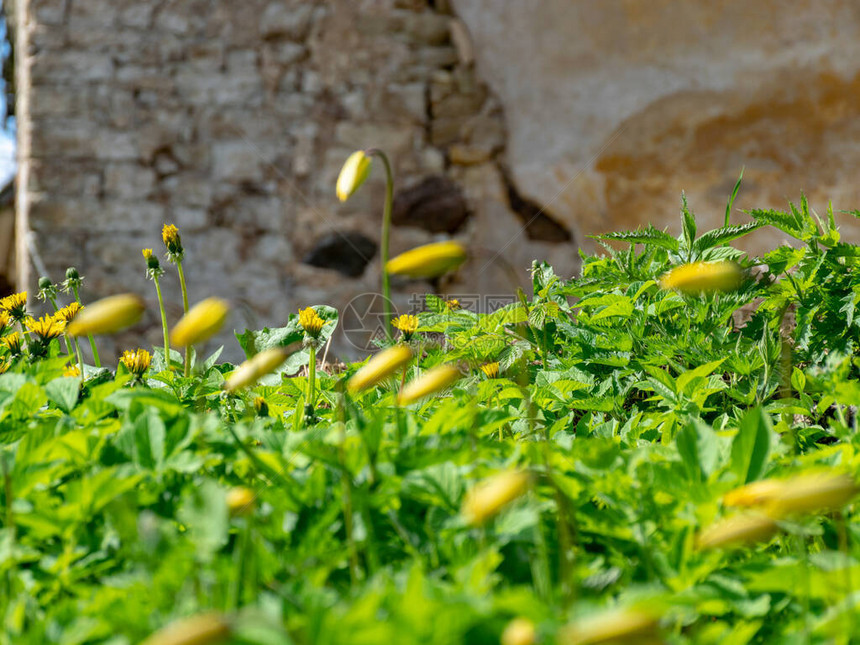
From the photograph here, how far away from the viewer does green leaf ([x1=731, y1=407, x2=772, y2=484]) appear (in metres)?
0.79

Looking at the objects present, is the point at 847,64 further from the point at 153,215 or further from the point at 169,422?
the point at 169,422

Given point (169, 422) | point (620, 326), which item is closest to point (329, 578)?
point (169, 422)

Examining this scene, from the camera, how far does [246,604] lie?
2.12 feet

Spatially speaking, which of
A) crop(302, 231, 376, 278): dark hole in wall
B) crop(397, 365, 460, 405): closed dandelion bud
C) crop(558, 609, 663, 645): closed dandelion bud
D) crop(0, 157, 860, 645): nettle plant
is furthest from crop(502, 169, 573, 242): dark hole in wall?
crop(558, 609, 663, 645): closed dandelion bud

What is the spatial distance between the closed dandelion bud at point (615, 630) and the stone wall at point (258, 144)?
134 inches

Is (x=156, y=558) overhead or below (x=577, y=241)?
overhead

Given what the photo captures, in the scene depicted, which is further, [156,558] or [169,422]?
[169,422]

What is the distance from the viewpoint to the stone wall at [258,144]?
371 centimetres

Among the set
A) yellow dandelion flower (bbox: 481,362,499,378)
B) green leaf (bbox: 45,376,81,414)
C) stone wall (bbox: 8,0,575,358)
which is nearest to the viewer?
green leaf (bbox: 45,376,81,414)

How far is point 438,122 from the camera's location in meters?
3.96

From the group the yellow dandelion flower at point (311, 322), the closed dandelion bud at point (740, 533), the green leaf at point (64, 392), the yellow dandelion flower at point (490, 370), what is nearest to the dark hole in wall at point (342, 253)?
the yellow dandelion flower at point (490, 370)

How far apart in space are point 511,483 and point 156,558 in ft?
0.89

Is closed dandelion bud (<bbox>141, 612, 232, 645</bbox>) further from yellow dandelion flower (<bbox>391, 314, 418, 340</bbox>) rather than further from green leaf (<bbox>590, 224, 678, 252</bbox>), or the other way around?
green leaf (<bbox>590, 224, 678, 252</bbox>)

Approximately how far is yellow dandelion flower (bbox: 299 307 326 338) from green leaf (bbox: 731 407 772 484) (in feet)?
2.11
